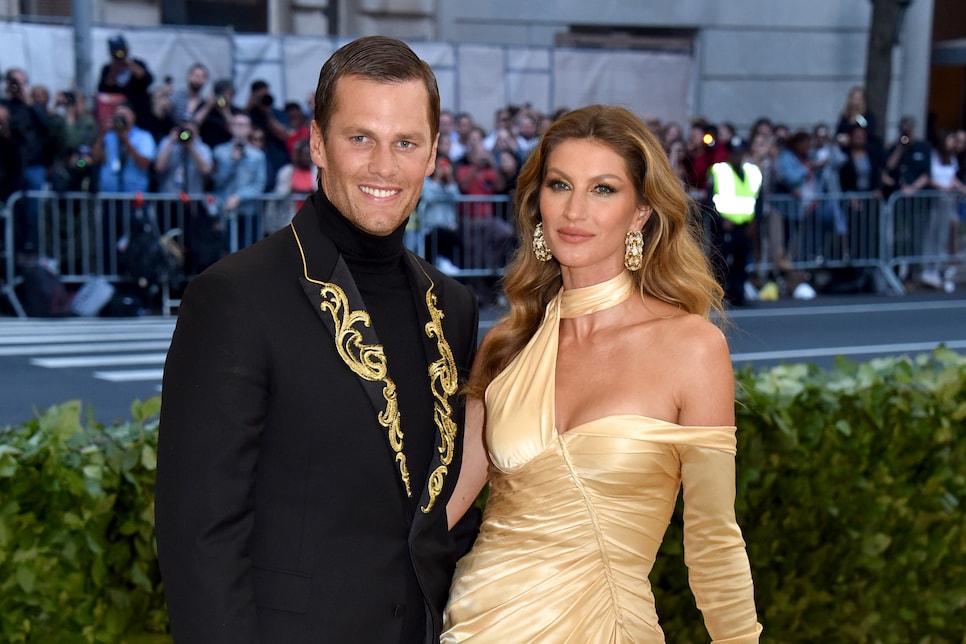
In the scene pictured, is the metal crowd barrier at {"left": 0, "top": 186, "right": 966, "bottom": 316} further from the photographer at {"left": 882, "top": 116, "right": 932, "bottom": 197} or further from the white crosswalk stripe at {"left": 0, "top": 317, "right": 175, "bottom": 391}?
the white crosswalk stripe at {"left": 0, "top": 317, "right": 175, "bottom": 391}

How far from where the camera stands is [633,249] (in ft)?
10.6

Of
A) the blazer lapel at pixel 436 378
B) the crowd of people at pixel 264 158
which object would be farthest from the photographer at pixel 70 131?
the blazer lapel at pixel 436 378

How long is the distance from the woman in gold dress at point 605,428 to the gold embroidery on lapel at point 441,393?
25 cm

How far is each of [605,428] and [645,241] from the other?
0.56 metres

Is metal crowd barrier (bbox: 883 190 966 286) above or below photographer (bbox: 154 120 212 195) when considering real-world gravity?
below

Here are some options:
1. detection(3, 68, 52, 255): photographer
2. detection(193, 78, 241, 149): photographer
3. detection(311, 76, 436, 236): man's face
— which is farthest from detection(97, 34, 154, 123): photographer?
detection(311, 76, 436, 236): man's face

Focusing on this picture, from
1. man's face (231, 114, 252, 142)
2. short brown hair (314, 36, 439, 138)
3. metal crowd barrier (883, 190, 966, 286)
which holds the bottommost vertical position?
metal crowd barrier (883, 190, 966, 286)

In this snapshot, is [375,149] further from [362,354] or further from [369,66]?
[362,354]

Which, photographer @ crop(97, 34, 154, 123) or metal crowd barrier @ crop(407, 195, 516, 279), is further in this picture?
metal crowd barrier @ crop(407, 195, 516, 279)

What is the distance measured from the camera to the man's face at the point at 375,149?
107 inches

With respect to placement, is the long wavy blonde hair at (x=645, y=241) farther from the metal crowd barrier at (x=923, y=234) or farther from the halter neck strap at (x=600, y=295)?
the metal crowd barrier at (x=923, y=234)

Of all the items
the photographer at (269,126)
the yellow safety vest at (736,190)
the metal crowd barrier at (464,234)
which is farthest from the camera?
the yellow safety vest at (736,190)

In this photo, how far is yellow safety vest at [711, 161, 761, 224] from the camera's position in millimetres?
15086

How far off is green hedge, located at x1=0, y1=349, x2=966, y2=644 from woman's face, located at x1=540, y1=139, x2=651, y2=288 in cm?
84
